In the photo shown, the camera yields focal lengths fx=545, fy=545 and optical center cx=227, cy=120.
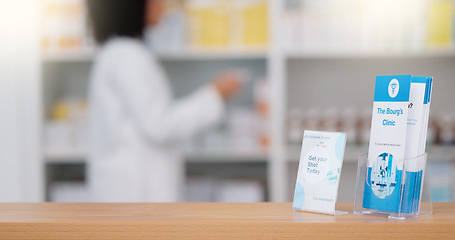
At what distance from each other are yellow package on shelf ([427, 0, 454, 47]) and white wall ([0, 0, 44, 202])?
2.22m

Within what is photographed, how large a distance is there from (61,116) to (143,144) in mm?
842

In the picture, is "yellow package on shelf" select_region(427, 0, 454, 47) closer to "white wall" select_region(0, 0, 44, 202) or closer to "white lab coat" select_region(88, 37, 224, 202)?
"white lab coat" select_region(88, 37, 224, 202)

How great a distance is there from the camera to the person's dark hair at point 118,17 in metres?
2.69

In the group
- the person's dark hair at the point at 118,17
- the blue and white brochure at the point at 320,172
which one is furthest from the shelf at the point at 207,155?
the blue and white brochure at the point at 320,172

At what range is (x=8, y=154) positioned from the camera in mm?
3070

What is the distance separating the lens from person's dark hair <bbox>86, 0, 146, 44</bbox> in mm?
2686

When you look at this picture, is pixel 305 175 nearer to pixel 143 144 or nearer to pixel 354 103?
pixel 143 144

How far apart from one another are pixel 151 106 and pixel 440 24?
5.41 ft

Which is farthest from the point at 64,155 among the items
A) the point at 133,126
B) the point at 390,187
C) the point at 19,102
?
the point at 390,187

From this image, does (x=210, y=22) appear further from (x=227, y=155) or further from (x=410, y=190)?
(x=410, y=190)

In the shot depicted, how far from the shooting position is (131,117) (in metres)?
2.65

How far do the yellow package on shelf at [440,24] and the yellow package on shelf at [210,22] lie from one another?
112 centimetres

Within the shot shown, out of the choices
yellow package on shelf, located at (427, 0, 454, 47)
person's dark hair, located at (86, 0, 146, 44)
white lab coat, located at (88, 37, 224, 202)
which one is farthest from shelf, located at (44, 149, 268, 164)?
yellow package on shelf, located at (427, 0, 454, 47)

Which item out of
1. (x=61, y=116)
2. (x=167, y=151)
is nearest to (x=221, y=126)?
(x=167, y=151)
